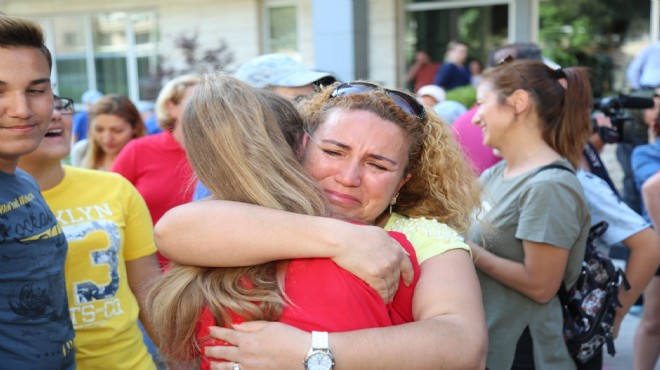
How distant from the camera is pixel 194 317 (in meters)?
1.59

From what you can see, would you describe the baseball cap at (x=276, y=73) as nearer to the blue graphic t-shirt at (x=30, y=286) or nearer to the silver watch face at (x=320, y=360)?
the blue graphic t-shirt at (x=30, y=286)

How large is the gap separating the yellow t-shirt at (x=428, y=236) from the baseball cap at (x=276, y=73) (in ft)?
5.73

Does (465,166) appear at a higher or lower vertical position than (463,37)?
lower

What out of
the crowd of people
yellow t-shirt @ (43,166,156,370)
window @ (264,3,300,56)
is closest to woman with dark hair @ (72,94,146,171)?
the crowd of people

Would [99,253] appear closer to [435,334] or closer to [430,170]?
[430,170]

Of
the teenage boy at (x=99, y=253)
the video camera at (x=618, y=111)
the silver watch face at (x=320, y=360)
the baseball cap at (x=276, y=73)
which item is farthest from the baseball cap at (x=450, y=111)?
the silver watch face at (x=320, y=360)

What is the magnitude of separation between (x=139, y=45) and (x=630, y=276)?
545 inches

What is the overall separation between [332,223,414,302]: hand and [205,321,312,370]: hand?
0.18 metres

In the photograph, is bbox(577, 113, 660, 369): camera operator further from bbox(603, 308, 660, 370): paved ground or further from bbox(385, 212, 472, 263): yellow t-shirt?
bbox(603, 308, 660, 370): paved ground

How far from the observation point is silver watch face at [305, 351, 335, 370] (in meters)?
1.42

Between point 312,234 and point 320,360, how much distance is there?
28cm

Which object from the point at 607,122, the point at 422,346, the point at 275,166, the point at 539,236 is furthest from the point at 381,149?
the point at 607,122

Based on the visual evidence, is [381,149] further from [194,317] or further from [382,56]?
[382,56]

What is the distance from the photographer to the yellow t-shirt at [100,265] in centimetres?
258
